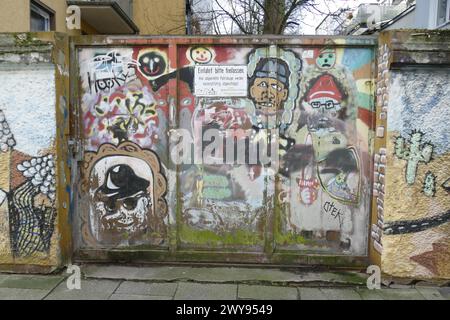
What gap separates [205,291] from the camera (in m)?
3.84

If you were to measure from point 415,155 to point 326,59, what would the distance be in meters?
1.29

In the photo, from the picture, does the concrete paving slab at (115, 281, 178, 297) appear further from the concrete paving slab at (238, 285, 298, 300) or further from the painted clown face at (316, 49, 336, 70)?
the painted clown face at (316, 49, 336, 70)

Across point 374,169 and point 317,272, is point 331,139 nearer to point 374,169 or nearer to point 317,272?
point 374,169

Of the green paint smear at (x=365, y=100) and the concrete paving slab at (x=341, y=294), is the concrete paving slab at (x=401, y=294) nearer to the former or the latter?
the concrete paving slab at (x=341, y=294)

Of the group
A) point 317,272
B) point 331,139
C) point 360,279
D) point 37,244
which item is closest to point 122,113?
point 37,244

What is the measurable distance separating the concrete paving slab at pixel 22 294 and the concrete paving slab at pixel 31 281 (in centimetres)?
7

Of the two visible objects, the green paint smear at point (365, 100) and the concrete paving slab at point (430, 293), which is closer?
the concrete paving slab at point (430, 293)

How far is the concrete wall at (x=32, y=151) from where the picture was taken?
4.09m

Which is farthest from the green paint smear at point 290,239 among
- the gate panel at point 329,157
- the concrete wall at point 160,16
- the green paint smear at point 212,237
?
the concrete wall at point 160,16

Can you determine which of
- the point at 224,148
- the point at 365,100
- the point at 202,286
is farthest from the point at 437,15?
the point at 202,286

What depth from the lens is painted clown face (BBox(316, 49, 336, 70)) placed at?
419 centimetres

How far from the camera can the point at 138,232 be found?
444 centimetres

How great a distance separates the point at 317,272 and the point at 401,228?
0.95 meters

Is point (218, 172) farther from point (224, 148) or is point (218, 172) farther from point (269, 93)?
point (269, 93)
